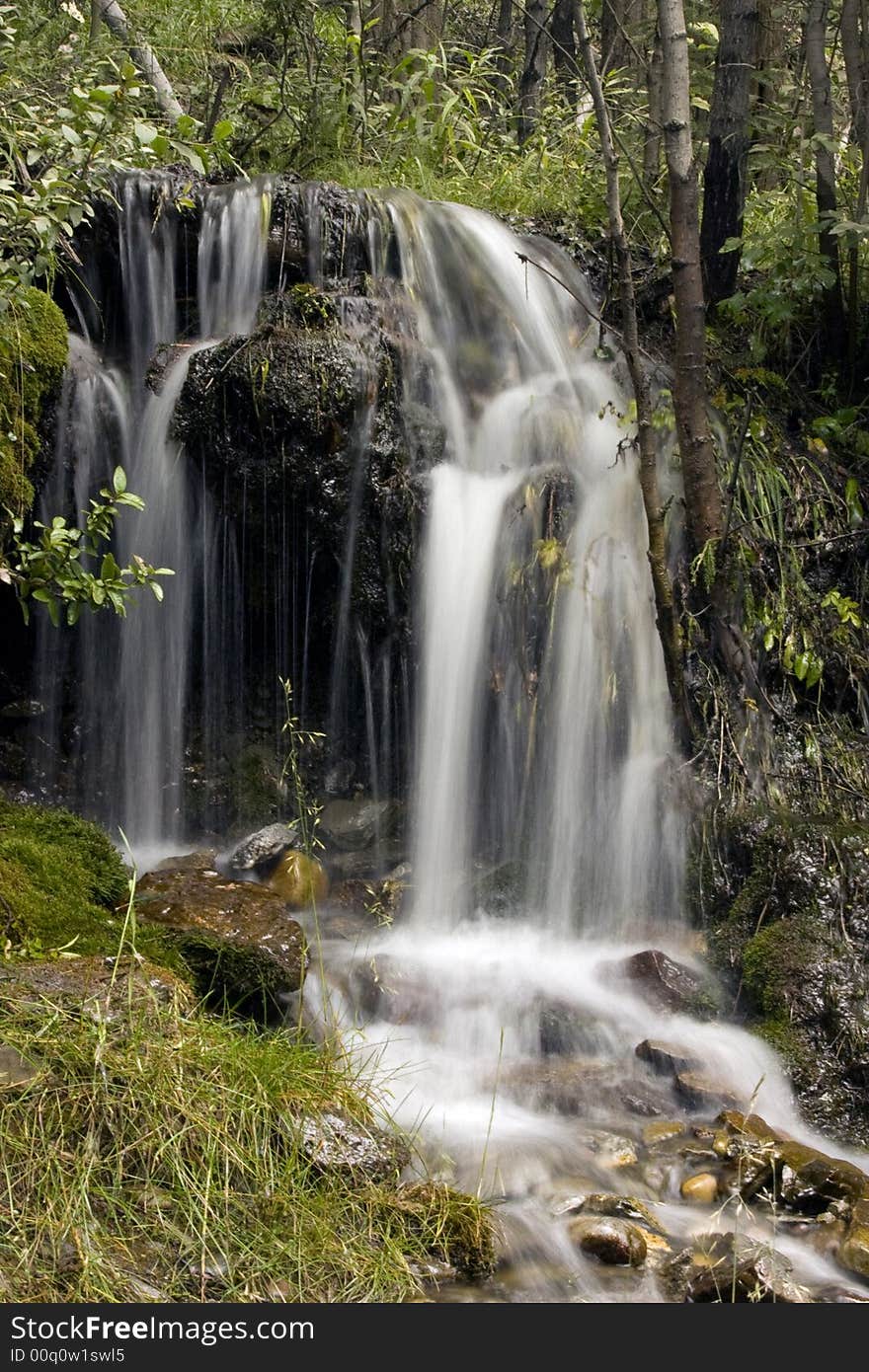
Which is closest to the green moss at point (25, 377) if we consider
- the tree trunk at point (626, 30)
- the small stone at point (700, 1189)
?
the small stone at point (700, 1189)

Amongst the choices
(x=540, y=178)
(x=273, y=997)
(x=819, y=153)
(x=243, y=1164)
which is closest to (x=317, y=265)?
(x=540, y=178)

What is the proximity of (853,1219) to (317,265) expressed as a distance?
5.41 meters

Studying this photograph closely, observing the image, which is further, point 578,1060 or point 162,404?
point 162,404

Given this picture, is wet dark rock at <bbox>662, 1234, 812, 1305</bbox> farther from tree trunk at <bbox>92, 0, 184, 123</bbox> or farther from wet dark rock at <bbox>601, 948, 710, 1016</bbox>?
tree trunk at <bbox>92, 0, 184, 123</bbox>

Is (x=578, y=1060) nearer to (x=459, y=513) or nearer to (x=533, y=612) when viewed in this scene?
(x=533, y=612)

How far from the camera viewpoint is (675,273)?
20.1 feet

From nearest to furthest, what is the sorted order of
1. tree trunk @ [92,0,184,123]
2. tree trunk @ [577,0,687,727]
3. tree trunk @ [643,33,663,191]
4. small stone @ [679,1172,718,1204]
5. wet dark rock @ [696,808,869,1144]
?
small stone @ [679,1172,718,1204] < wet dark rock @ [696,808,869,1144] < tree trunk @ [577,0,687,727] < tree trunk @ [643,33,663,191] < tree trunk @ [92,0,184,123]

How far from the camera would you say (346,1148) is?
137 inches

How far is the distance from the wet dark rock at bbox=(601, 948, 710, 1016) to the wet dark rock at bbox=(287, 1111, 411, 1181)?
1.83 m

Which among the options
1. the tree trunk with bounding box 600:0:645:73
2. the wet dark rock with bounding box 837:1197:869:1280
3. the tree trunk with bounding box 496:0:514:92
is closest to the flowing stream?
the wet dark rock with bounding box 837:1197:869:1280

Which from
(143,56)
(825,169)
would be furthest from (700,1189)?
(143,56)

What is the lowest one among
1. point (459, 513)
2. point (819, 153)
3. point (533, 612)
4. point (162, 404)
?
point (533, 612)

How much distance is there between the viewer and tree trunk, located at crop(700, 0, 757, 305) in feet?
22.8
